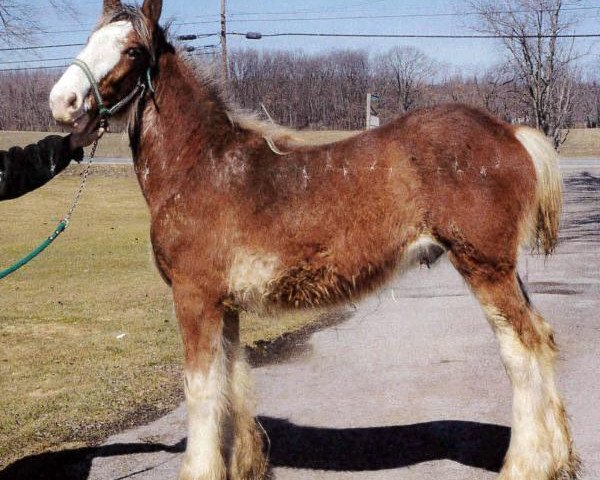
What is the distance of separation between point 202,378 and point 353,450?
1.45 m

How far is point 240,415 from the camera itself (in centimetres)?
432

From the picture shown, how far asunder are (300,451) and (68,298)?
653cm

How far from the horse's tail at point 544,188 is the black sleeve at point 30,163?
2.73 metres

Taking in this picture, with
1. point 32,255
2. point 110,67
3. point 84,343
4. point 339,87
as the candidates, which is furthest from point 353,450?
point 339,87

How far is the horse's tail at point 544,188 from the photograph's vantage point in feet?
13.0

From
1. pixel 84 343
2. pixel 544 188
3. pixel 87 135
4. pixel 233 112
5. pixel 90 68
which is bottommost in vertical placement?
pixel 84 343

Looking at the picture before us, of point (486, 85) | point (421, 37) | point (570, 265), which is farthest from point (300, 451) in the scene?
point (421, 37)

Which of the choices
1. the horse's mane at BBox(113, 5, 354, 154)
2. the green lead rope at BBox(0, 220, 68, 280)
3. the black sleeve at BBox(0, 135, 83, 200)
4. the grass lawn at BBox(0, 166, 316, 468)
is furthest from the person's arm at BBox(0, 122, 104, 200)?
the grass lawn at BBox(0, 166, 316, 468)

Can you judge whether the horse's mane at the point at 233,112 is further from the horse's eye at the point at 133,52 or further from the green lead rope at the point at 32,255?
the green lead rope at the point at 32,255

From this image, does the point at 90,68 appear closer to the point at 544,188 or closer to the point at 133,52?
the point at 133,52

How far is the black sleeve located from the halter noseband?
364 mm

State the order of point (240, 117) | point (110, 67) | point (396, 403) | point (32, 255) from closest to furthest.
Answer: point (110, 67) < point (240, 117) < point (32, 255) < point (396, 403)

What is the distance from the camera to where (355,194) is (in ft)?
12.7

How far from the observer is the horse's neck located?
410 cm
